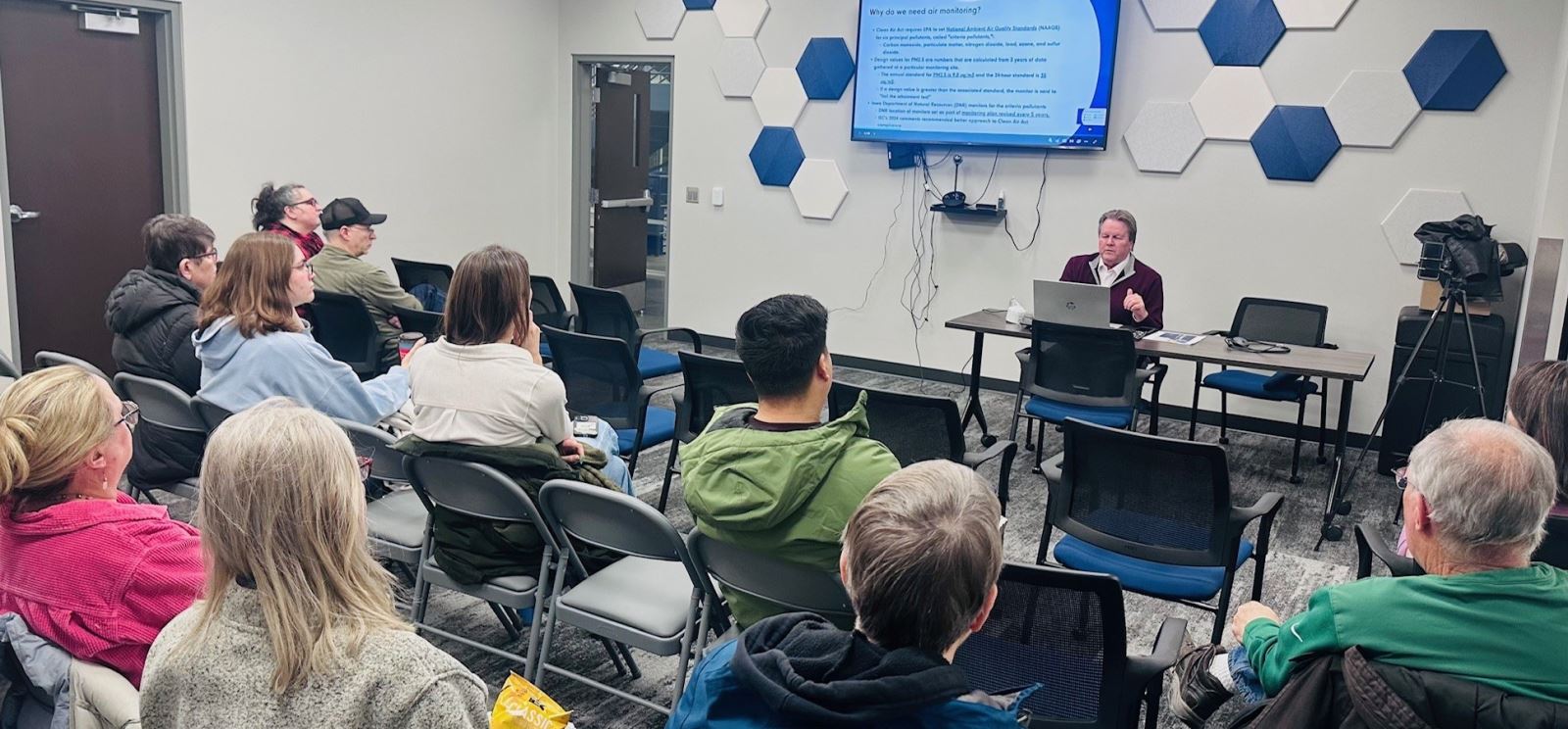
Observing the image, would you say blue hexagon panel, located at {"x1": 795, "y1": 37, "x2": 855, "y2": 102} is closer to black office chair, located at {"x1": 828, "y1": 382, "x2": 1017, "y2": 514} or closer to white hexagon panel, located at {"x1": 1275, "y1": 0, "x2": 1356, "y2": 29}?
white hexagon panel, located at {"x1": 1275, "y1": 0, "x2": 1356, "y2": 29}

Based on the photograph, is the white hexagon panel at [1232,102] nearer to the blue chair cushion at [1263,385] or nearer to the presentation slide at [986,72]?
the presentation slide at [986,72]

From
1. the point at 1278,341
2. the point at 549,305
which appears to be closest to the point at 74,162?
the point at 549,305

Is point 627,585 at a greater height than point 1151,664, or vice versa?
point 1151,664

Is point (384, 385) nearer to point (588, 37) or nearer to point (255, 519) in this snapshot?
point (255, 519)

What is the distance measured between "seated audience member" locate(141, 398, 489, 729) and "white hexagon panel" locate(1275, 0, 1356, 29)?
19.3ft

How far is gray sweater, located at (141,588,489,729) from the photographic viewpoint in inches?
49.4

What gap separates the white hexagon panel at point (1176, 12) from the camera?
6.09 metres

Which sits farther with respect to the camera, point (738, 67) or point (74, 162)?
point (738, 67)

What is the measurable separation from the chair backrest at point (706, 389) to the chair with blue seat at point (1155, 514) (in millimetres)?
1216

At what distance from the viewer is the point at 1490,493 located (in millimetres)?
1771

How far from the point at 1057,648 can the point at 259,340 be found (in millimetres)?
2408

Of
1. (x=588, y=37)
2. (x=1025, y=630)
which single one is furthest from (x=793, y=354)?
(x=588, y=37)

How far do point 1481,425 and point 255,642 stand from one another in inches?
74.0

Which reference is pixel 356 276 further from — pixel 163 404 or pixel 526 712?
pixel 526 712
